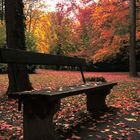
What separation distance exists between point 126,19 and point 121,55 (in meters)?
11.2

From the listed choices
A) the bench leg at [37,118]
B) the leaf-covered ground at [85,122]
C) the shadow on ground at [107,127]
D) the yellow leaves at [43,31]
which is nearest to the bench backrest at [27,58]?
the leaf-covered ground at [85,122]

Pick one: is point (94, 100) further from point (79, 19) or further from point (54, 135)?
point (79, 19)

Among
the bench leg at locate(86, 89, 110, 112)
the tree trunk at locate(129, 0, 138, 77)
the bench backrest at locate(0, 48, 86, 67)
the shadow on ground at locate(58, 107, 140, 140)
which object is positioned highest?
the tree trunk at locate(129, 0, 138, 77)

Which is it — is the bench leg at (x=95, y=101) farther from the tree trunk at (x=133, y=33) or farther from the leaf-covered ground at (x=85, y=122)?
the tree trunk at (x=133, y=33)

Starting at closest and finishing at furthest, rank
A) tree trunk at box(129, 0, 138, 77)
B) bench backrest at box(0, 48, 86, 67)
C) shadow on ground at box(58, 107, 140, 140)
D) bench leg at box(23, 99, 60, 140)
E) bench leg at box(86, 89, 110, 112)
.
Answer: bench leg at box(23, 99, 60, 140), bench backrest at box(0, 48, 86, 67), shadow on ground at box(58, 107, 140, 140), bench leg at box(86, 89, 110, 112), tree trunk at box(129, 0, 138, 77)

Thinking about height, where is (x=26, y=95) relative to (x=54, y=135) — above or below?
above

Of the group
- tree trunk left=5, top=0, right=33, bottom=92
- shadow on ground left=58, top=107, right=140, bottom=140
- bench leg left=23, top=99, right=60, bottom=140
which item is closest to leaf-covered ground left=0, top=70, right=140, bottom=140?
shadow on ground left=58, top=107, right=140, bottom=140

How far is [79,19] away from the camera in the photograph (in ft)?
120

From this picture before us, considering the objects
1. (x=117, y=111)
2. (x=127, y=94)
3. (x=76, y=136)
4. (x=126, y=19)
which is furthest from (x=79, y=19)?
(x=76, y=136)

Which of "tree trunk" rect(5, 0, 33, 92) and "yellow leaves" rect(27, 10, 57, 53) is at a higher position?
"yellow leaves" rect(27, 10, 57, 53)

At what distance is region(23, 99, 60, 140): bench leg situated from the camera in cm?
515

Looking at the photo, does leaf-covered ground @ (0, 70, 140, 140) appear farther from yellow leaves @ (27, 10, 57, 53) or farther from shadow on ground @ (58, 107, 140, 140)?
yellow leaves @ (27, 10, 57, 53)

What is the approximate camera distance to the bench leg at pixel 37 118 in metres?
5.15

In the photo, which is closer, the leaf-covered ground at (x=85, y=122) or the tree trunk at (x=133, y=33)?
the leaf-covered ground at (x=85, y=122)
